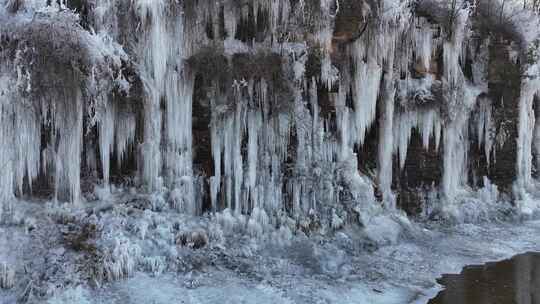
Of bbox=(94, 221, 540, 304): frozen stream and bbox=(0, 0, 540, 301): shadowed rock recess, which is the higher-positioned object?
bbox=(0, 0, 540, 301): shadowed rock recess

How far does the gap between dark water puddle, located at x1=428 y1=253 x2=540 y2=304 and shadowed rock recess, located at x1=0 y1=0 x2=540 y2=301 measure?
1741 millimetres

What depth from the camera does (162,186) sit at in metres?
9.15

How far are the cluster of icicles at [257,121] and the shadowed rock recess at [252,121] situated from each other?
25 mm

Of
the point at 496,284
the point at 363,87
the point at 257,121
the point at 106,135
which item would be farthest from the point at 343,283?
the point at 106,135

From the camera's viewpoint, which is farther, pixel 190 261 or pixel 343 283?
pixel 190 261

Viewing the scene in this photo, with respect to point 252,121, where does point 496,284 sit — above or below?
below

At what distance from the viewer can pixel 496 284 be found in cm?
809

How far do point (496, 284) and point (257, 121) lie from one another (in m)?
4.49

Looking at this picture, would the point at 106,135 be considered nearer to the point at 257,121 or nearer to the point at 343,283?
the point at 257,121

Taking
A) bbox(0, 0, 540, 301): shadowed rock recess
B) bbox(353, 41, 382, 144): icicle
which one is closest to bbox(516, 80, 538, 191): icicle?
bbox(0, 0, 540, 301): shadowed rock recess

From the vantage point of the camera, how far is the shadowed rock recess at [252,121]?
26.1ft

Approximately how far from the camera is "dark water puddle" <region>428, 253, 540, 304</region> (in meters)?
7.49

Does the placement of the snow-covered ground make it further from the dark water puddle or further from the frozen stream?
the dark water puddle

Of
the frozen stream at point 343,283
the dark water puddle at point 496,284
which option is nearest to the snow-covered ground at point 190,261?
the frozen stream at point 343,283
